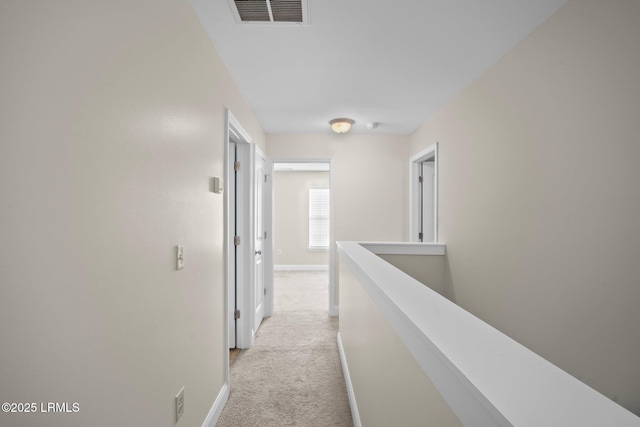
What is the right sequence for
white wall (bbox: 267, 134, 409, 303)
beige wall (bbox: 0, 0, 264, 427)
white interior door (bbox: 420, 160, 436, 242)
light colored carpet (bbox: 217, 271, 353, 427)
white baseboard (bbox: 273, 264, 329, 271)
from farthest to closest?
white baseboard (bbox: 273, 264, 329, 271), white wall (bbox: 267, 134, 409, 303), white interior door (bbox: 420, 160, 436, 242), light colored carpet (bbox: 217, 271, 353, 427), beige wall (bbox: 0, 0, 264, 427)

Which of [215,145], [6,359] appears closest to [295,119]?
[215,145]

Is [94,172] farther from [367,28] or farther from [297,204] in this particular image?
[297,204]

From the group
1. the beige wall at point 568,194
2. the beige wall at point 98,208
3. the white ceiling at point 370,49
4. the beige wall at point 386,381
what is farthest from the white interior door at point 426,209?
the beige wall at point 98,208

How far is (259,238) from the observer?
375cm

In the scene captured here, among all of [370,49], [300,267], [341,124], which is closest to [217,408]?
[370,49]

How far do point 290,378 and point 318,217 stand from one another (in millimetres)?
5059

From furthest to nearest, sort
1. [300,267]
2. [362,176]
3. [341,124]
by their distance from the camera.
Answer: [300,267] → [362,176] → [341,124]

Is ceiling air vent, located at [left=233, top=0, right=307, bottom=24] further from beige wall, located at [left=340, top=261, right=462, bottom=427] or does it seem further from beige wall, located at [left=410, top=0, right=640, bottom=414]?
beige wall, located at [left=340, top=261, right=462, bottom=427]

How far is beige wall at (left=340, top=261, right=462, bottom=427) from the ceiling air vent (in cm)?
151

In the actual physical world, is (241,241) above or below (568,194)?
below

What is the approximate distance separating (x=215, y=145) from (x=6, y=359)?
61.9 inches

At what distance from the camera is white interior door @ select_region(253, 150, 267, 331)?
356 centimetres

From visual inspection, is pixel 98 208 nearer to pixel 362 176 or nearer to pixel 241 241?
pixel 241 241

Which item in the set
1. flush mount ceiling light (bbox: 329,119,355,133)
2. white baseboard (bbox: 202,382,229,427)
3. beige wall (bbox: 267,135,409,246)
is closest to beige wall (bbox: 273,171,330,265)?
beige wall (bbox: 267,135,409,246)
